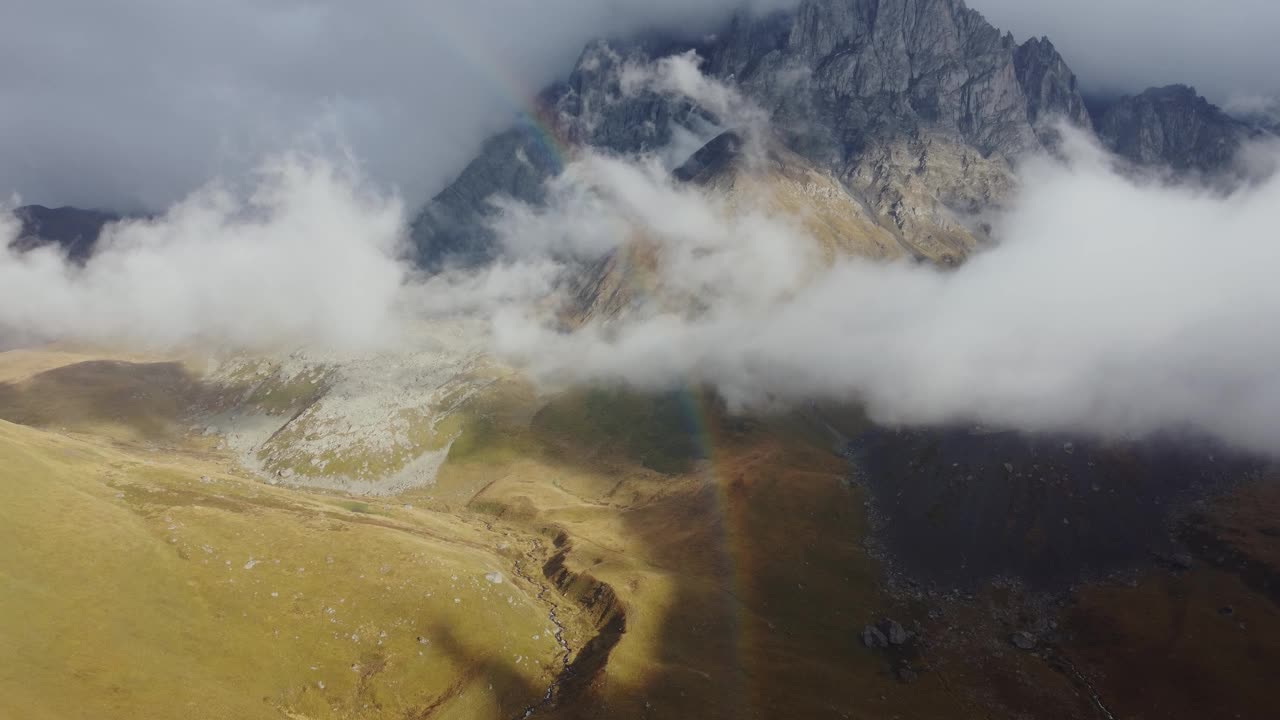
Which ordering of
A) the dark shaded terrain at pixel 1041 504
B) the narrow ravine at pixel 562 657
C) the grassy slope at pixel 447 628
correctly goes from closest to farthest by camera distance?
the grassy slope at pixel 447 628
the narrow ravine at pixel 562 657
the dark shaded terrain at pixel 1041 504

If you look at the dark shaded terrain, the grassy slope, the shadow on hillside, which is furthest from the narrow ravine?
the dark shaded terrain

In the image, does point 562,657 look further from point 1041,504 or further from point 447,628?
point 1041,504

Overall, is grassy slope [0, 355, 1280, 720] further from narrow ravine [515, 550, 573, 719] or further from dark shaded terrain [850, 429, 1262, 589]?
dark shaded terrain [850, 429, 1262, 589]

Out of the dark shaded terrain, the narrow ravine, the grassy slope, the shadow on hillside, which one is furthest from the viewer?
the dark shaded terrain

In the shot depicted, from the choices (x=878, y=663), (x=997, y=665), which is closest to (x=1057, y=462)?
(x=997, y=665)

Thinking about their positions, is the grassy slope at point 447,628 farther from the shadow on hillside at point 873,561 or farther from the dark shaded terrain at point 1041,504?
the dark shaded terrain at point 1041,504

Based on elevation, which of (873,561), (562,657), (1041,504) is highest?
(1041,504)

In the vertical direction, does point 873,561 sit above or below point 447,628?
above

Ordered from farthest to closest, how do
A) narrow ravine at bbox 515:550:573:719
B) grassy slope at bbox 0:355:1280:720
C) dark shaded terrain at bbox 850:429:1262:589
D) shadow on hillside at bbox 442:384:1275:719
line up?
dark shaded terrain at bbox 850:429:1262:589 → shadow on hillside at bbox 442:384:1275:719 → narrow ravine at bbox 515:550:573:719 → grassy slope at bbox 0:355:1280:720

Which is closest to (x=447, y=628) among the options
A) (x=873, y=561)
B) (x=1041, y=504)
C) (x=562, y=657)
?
(x=562, y=657)

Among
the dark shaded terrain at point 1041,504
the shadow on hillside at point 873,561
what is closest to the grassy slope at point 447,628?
the shadow on hillside at point 873,561

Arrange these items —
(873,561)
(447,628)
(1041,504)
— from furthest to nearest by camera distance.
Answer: (1041,504)
(873,561)
(447,628)

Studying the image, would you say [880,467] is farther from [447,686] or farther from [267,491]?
[267,491]
